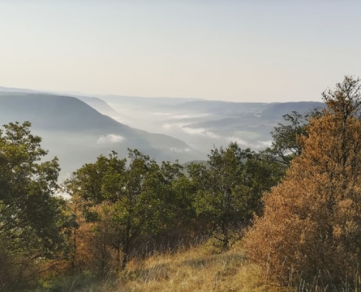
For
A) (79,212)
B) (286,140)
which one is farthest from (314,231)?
(286,140)

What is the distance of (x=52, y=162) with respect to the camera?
1778 cm

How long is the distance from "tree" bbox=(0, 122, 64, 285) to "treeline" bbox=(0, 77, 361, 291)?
5cm

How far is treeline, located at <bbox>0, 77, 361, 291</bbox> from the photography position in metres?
9.68

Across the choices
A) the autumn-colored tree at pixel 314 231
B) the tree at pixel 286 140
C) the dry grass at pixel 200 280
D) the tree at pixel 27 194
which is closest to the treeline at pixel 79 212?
the tree at pixel 27 194

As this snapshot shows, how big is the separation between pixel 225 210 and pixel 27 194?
1218 centimetres

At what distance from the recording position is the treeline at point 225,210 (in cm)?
968

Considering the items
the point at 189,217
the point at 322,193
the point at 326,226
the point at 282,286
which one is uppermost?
the point at 322,193

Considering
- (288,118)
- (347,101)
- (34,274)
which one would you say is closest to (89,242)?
(34,274)

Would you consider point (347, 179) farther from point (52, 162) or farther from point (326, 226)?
point (52, 162)

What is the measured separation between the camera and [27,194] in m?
16.8

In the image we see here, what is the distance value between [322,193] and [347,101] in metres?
4.36

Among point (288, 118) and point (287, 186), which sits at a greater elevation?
point (288, 118)

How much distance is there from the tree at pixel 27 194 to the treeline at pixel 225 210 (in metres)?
0.05

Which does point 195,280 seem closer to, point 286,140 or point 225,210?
point 225,210
